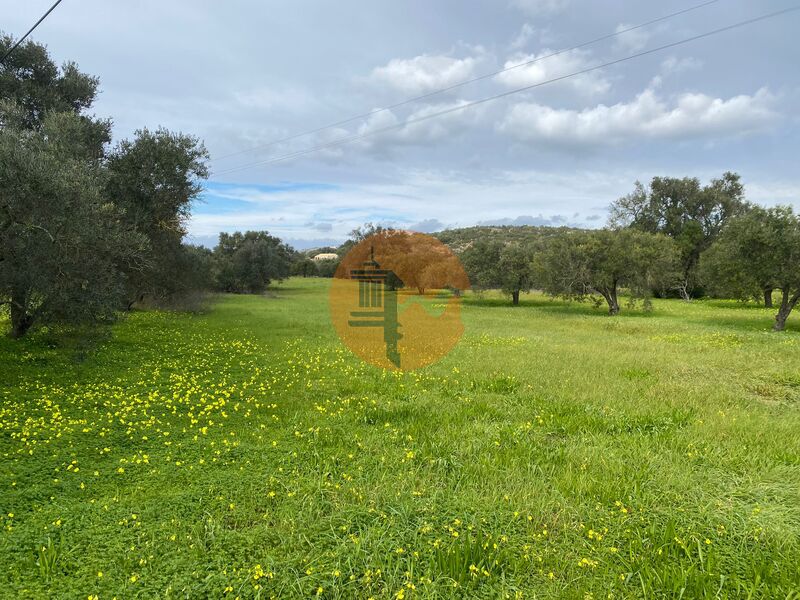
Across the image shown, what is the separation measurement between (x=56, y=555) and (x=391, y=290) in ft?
192

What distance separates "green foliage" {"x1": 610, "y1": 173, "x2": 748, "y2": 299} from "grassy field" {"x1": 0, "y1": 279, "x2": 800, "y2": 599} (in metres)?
54.7

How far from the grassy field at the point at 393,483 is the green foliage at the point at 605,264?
22.9 meters

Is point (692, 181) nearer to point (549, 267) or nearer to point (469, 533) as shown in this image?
point (549, 267)

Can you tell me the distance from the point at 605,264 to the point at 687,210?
40.5 metres

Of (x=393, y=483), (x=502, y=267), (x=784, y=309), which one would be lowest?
(x=393, y=483)

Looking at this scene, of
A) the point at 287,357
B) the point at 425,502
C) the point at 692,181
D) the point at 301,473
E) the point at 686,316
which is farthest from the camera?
the point at 692,181

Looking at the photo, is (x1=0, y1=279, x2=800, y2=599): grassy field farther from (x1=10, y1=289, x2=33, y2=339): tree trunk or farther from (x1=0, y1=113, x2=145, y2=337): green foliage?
(x1=0, y1=113, x2=145, y2=337): green foliage

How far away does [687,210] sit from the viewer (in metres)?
62.1

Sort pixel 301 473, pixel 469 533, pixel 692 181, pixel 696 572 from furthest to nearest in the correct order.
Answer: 1. pixel 692 181
2. pixel 301 473
3. pixel 469 533
4. pixel 696 572

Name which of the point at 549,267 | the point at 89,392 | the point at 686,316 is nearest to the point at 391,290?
the point at 549,267

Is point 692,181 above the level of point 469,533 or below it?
above

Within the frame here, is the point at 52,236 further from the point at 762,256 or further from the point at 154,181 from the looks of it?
the point at 762,256

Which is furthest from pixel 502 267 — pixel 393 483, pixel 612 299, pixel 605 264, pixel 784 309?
pixel 393 483

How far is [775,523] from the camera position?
5.05 meters
